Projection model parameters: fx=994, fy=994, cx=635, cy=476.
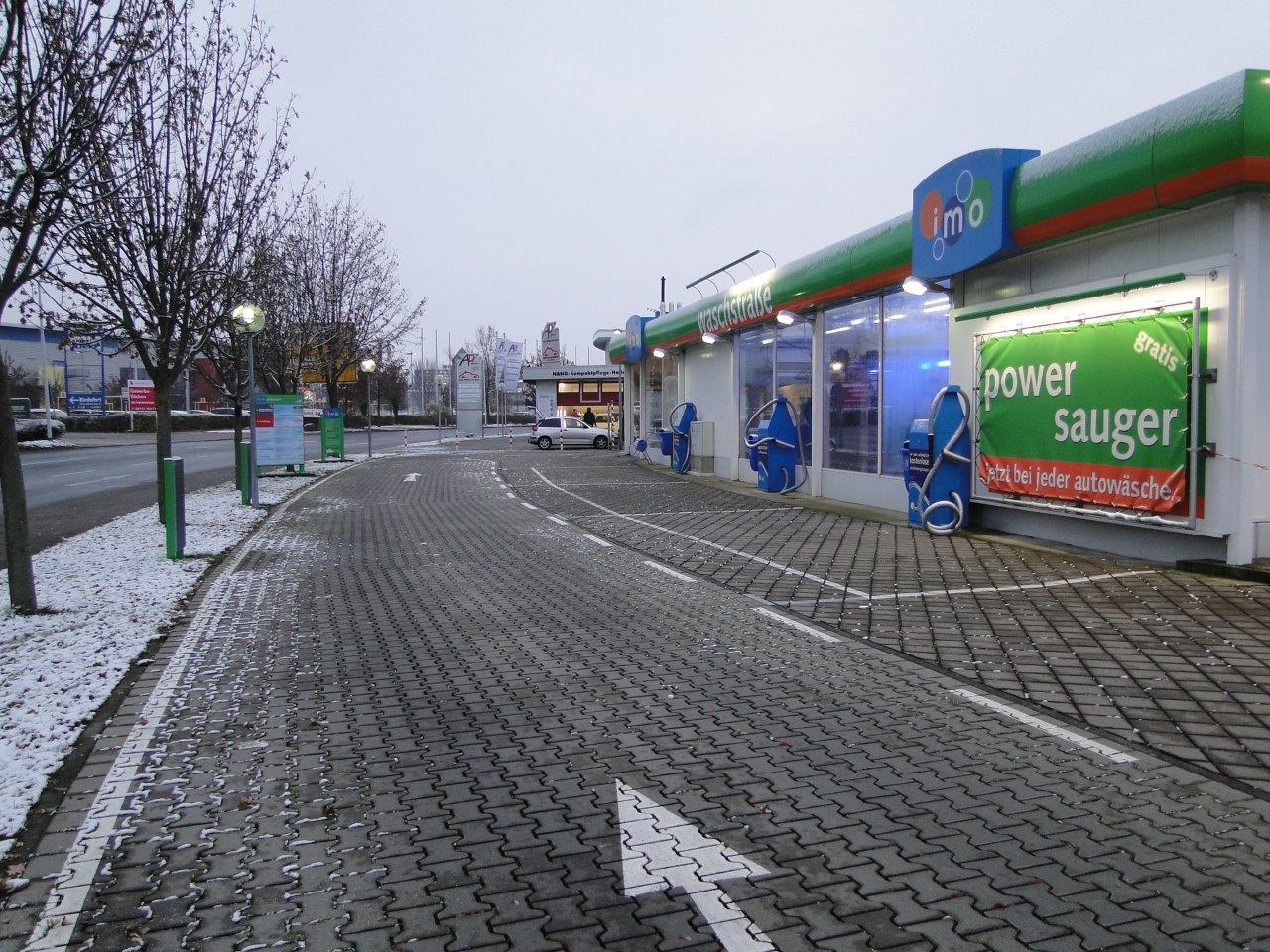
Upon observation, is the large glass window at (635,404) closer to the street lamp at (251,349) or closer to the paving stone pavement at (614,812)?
the street lamp at (251,349)

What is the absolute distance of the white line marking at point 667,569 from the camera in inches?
415

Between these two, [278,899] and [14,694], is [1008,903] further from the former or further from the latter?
[14,694]

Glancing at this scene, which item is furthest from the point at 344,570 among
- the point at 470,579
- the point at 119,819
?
the point at 119,819

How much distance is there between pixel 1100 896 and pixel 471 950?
2.18m

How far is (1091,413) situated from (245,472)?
49.2ft

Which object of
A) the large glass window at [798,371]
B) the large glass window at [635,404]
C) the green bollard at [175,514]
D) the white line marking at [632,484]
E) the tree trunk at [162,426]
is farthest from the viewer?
the large glass window at [635,404]

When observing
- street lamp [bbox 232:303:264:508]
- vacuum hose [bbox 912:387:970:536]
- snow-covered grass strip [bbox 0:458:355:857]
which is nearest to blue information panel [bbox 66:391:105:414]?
street lamp [bbox 232:303:264:508]

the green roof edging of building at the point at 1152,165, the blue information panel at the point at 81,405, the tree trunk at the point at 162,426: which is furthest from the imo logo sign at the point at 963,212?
the blue information panel at the point at 81,405

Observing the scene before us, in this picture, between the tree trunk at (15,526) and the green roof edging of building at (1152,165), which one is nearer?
the tree trunk at (15,526)

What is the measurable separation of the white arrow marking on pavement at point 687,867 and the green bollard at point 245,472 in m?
16.0

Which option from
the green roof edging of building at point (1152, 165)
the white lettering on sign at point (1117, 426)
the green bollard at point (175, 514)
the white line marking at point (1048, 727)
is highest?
the green roof edging of building at point (1152, 165)

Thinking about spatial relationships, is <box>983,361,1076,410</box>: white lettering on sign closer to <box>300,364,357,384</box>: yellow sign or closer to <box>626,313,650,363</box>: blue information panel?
<box>626,313,650,363</box>: blue information panel

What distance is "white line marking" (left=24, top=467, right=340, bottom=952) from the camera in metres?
3.42

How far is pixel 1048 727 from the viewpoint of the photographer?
539 cm
